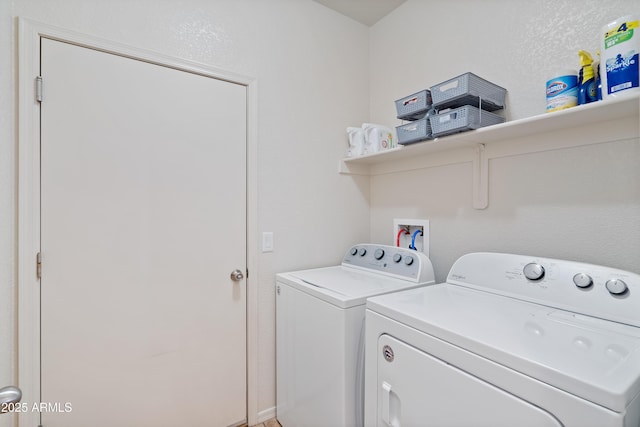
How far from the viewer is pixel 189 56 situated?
1610mm

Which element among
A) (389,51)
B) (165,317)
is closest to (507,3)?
(389,51)

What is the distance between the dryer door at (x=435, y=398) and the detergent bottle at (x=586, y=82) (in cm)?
109

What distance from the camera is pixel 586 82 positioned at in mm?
1131

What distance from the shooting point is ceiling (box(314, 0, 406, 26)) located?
204cm

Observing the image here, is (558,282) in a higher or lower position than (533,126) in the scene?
lower

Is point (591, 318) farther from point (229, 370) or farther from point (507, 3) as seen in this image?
point (229, 370)

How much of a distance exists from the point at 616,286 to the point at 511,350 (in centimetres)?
54

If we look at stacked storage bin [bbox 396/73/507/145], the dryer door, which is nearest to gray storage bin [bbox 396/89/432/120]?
stacked storage bin [bbox 396/73/507/145]

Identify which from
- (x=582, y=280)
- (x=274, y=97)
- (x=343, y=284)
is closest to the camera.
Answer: (x=582, y=280)

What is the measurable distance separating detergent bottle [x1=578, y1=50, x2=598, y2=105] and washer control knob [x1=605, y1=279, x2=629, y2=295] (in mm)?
652

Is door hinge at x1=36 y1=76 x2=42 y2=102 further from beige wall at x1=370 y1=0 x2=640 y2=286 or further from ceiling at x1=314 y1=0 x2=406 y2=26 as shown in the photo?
beige wall at x1=370 y1=0 x2=640 y2=286

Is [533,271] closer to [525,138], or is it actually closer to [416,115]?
[525,138]

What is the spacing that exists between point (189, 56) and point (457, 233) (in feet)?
5.72

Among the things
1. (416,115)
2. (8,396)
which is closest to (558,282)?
(416,115)
